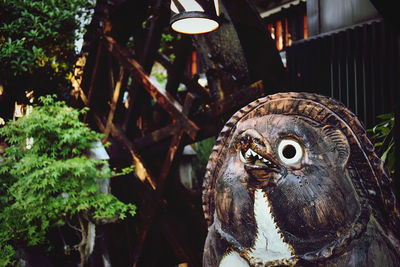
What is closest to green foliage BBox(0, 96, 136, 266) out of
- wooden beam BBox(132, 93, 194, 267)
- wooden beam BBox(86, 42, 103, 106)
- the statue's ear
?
wooden beam BBox(132, 93, 194, 267)

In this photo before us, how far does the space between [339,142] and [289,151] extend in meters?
0.23

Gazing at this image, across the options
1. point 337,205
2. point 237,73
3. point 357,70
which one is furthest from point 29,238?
point 357,70

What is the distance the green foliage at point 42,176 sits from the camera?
142 inches

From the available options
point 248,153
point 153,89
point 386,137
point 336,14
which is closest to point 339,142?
point 248,153

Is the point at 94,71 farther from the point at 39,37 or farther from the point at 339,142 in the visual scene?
the point at 339,142

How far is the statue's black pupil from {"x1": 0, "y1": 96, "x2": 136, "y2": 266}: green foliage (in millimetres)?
2738

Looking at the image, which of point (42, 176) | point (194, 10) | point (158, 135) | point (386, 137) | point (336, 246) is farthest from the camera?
point (158, 135)

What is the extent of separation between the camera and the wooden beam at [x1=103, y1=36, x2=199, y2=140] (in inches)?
142

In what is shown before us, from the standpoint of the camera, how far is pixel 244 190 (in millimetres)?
1546

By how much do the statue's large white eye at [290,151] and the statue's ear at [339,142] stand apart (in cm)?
15

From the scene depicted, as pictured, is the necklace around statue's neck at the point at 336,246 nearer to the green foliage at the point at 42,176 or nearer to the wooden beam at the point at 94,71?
the green foliage at the point at 42,176

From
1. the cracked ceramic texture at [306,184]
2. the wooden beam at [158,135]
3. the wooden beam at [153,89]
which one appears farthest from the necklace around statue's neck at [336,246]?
the wooden beam at [158,135]

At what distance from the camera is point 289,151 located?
1.55 m

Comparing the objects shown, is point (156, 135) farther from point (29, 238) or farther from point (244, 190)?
point (244, 190)
